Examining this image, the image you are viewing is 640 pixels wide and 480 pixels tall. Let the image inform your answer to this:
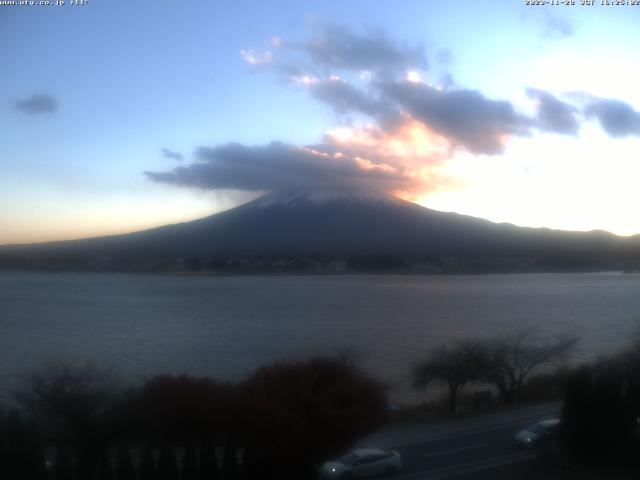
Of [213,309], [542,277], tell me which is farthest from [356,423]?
[542,277]

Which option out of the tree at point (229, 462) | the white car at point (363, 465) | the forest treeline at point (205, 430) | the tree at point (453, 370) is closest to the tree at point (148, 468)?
the forest treeline at point (205, 430)

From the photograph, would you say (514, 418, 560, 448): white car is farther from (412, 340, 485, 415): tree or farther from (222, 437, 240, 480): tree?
(412, 340, 485, 415): tree

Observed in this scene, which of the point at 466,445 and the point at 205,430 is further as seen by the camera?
the point at 466,445

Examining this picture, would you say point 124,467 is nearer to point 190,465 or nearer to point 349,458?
point 190,465

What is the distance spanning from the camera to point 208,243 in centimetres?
3284

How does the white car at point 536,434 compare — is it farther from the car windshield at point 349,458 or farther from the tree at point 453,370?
the tree at point 453,370

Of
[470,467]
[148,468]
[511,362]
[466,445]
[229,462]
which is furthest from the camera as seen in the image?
[511,362]

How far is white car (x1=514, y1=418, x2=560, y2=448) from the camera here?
13.7 feet

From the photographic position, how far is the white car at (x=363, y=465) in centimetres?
375

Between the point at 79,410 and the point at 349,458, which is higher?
the point at 79,410

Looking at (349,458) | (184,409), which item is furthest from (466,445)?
(184,409)

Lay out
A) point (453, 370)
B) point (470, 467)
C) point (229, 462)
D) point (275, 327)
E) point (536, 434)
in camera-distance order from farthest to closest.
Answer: point (275, 327)
point (453, 370)
point (536, 434)
point (470, 467)
point (229, 462)

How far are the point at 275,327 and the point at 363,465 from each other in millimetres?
11743

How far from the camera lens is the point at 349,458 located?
12.7 ft
